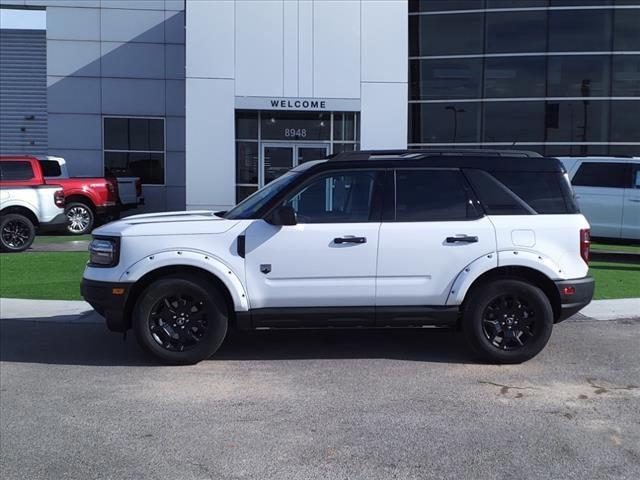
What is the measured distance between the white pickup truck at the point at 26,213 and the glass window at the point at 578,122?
48.4ft

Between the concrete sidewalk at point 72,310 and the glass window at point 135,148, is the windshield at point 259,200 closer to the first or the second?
the concrete sidewalk at point 72,310

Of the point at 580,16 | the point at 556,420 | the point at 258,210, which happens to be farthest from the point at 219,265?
the point at 580,16

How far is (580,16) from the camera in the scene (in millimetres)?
21297

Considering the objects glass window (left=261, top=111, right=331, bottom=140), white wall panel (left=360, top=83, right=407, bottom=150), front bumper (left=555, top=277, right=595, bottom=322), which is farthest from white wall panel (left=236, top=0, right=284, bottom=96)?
front bumper (left=555, top=277, right=595, bottom=322)

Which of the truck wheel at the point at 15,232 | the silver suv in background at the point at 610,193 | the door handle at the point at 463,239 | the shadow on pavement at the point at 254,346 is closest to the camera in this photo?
the door handle at the point at 463,239

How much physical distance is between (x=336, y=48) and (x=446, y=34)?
18.0 ft

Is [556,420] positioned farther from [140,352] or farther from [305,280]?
[140,352]

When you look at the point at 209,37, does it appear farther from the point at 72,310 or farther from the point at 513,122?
the point at 72,310

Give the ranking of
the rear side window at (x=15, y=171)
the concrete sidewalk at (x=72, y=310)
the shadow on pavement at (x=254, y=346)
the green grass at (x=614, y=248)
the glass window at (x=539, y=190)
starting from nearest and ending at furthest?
the glass window at (x=539, y=190)
the shadow on pavement at (x=254, y=346)
the concrete sidewalk at (x=72, y=310)
the green grass at (x=614, y=248)
the rear side window at (x=15, y=171)

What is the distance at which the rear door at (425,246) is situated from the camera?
626cm

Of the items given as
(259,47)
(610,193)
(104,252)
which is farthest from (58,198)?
(610,193)

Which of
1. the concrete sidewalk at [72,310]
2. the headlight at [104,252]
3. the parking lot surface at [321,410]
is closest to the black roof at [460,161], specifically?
the parking lot surface at [321,410]

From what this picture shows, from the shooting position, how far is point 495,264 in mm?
6281

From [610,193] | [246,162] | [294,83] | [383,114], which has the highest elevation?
[294,83]
